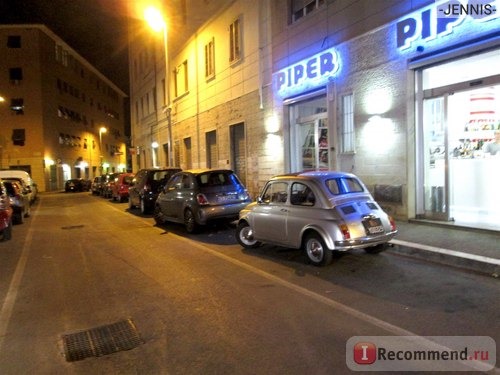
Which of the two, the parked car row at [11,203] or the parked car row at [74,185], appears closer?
the parked car row at [11,203]

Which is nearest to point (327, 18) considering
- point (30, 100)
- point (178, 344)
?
point (178, 344)

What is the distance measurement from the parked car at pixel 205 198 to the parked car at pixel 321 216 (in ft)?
9.53

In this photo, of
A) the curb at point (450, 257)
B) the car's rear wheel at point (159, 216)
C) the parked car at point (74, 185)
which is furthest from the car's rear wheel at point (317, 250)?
the parked car at point (74, 185)

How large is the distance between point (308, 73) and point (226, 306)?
10589mm

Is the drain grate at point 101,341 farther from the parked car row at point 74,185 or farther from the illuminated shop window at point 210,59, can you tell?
the parked car row at point 74,185

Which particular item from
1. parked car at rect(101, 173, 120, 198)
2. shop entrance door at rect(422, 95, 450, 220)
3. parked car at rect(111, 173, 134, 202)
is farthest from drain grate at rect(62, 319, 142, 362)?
parked car at rect(101, 173, 120, 198)

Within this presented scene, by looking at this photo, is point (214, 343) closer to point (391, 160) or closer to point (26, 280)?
point (26, 280)

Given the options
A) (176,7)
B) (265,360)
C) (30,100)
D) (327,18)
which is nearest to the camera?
(265,360)

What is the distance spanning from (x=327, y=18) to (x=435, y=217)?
22.4 feet

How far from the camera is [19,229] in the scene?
14.2 m

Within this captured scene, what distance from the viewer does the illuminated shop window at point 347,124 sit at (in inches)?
520

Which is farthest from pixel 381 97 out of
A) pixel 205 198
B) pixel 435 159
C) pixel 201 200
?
pixel 201 200

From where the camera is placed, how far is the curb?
6.84m

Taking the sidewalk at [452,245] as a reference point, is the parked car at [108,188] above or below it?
above
